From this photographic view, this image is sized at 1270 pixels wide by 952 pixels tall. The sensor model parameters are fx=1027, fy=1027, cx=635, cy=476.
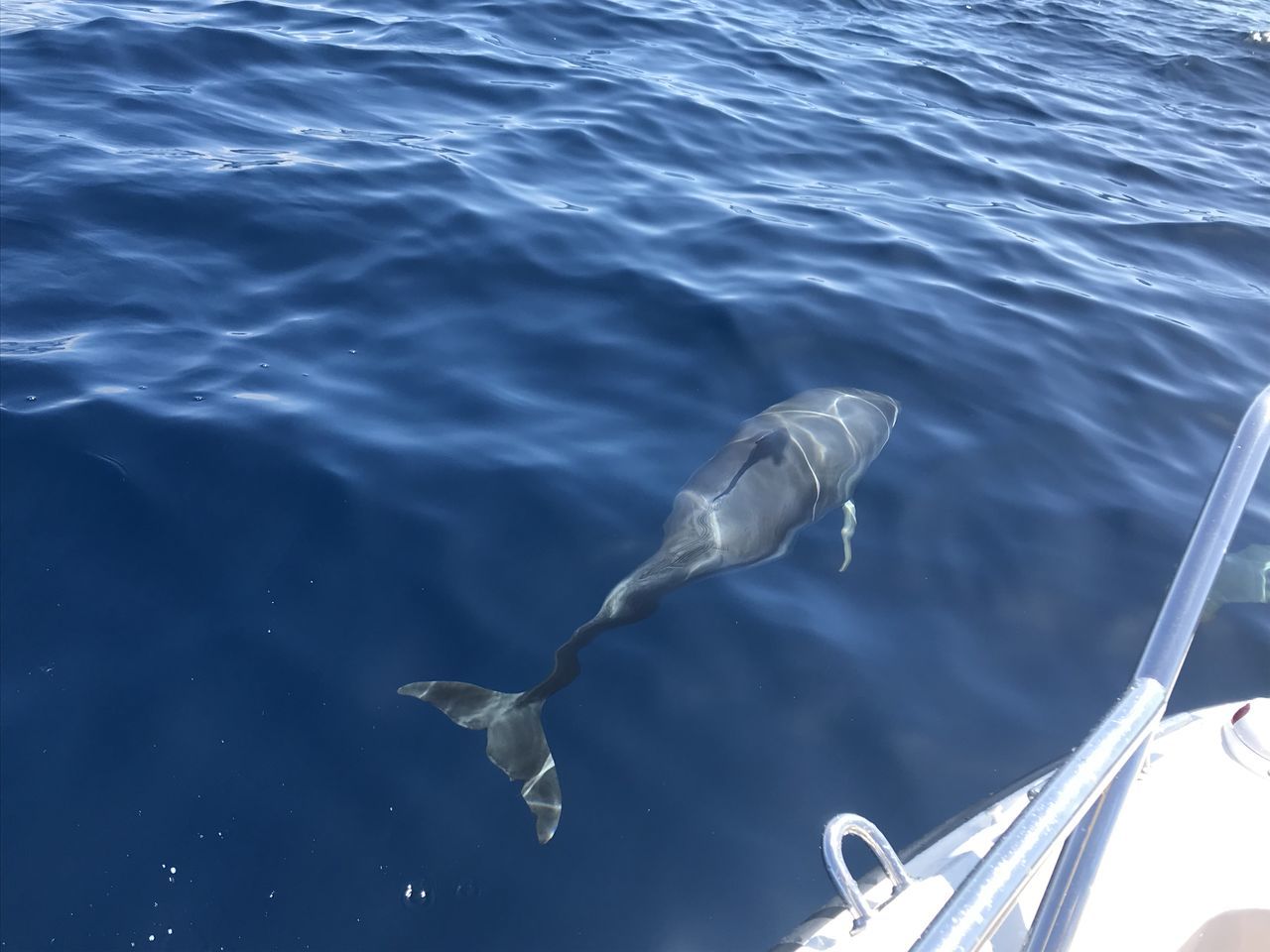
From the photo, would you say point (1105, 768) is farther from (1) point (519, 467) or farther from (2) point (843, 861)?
(1) point (519, 467)

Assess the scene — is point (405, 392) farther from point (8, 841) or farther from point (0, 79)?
point (0, 79)

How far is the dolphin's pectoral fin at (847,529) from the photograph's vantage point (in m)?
6.32

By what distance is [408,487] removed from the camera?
630 cm

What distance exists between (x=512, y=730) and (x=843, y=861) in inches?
82.2

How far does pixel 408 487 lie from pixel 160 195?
177 inches

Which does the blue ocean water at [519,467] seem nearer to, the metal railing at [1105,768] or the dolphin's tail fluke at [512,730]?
the dolphin's tail fluke at [512,730]

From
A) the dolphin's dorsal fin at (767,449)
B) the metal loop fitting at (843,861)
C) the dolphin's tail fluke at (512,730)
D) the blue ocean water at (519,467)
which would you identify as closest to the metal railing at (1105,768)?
the metal loop fitting at (843,861)

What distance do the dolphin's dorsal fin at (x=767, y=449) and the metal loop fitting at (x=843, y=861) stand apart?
3.47 meters

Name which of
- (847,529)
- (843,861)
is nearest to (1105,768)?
(843,861)

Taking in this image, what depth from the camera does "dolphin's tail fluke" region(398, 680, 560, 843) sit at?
4.65 meters

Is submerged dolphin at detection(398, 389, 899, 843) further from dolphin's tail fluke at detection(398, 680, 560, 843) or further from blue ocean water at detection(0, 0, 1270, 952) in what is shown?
blue ocean water at detection(0, 0, 1270, 952)

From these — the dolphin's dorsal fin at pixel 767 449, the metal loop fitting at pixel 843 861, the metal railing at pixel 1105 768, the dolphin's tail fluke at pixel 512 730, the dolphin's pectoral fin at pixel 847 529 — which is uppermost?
the metal railing at pixel 1105 768

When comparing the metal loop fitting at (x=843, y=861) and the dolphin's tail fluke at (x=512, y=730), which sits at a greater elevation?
the metal loop fitting at (x=843, y=861)

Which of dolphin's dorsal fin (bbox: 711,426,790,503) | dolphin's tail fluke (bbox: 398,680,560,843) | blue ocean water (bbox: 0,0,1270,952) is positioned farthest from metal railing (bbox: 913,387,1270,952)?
dolphin's dorsal fin (bbox: 711,426,790,503)
